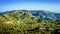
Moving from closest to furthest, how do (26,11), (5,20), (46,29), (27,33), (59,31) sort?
1. (59,31)
2. (27,33)
3. (46,29)
4. (5,20)
5. (26,11)

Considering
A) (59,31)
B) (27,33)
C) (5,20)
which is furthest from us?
(5,20)

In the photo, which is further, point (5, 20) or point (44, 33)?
point (5, 20)

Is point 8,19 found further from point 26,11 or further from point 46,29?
point 26,11

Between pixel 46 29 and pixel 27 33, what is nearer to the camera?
pixel 27 33

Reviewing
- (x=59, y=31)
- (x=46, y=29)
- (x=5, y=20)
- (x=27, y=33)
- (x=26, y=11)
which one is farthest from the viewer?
(x=26, y=11)

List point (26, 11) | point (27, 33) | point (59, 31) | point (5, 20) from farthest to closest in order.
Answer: point (26, 11) → point (5, 20) → point (27, 33) → point (59, 31)

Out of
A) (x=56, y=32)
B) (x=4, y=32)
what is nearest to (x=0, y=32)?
(x=4, y=32)

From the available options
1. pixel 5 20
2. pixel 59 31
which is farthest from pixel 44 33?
pixel 5 20

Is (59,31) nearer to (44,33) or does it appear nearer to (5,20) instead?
(44,33)
